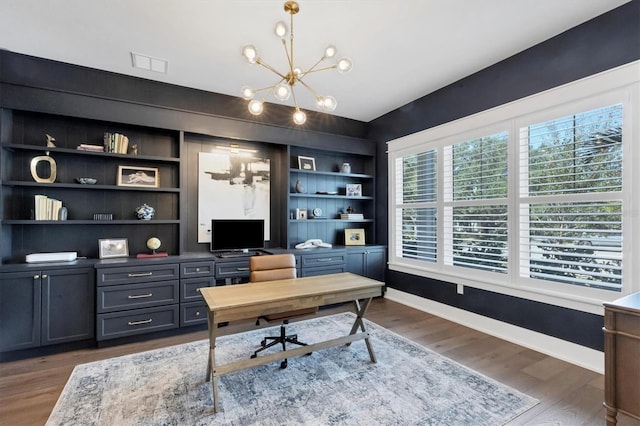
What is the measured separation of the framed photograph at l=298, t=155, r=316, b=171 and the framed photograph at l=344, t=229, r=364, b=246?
1184mm

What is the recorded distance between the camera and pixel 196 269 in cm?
335

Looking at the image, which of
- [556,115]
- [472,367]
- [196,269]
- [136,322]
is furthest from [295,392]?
[556,115]

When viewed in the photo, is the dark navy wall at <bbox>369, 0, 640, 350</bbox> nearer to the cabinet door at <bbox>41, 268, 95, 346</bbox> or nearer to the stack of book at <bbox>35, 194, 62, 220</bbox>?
the cabinet door at <bbox>41, 268, 95, 346</bbox>

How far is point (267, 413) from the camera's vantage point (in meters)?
1.94

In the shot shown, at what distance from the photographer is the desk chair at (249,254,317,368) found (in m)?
2.65

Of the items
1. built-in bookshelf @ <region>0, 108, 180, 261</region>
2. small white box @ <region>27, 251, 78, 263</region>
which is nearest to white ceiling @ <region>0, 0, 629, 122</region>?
built-in bookshelf @ <region>0, 108, 180, 261</region>

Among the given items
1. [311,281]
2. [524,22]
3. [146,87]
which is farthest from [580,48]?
[146,87]

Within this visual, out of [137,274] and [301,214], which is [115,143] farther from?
[301,214]

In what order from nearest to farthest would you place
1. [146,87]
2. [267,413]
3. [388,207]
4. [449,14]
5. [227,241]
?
1. [267,413]
2. [449,14]
3. [146,87]
4. [227,241]
5. [388,207]

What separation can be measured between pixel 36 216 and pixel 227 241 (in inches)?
73.8

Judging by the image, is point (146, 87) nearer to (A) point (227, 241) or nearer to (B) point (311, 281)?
(A) point (227, 241)

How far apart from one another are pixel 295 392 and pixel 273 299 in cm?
72

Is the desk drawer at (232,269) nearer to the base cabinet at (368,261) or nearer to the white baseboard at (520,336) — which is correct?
the base cabinet at (368,261)

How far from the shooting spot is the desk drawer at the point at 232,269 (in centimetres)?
349
